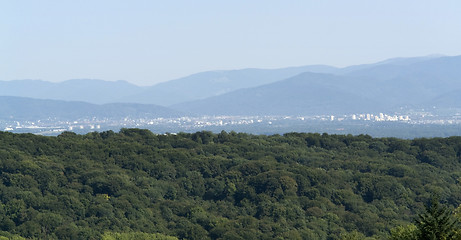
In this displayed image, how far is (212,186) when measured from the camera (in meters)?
87.1

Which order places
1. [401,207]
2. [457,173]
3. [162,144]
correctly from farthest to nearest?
[162,144] < [457,173] < [401,207]

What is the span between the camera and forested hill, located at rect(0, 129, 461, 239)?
71062 mm

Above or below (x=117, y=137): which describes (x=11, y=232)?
below

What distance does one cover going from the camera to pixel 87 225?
231 feet

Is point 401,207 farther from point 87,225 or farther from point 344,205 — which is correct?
point 87,225

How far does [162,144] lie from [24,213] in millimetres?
34924

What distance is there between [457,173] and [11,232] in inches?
2142

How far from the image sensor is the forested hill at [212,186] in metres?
71.1

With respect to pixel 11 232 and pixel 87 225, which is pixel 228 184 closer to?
pixel 87 225

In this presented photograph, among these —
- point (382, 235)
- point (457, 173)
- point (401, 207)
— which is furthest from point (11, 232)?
point (457, 173)

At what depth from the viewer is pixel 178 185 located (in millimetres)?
87000

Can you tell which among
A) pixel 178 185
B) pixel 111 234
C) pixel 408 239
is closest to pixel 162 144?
pixel 178 185

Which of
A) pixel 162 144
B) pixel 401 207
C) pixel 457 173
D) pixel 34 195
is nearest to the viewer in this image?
pixel 34 195

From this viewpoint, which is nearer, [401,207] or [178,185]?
[401,207]
